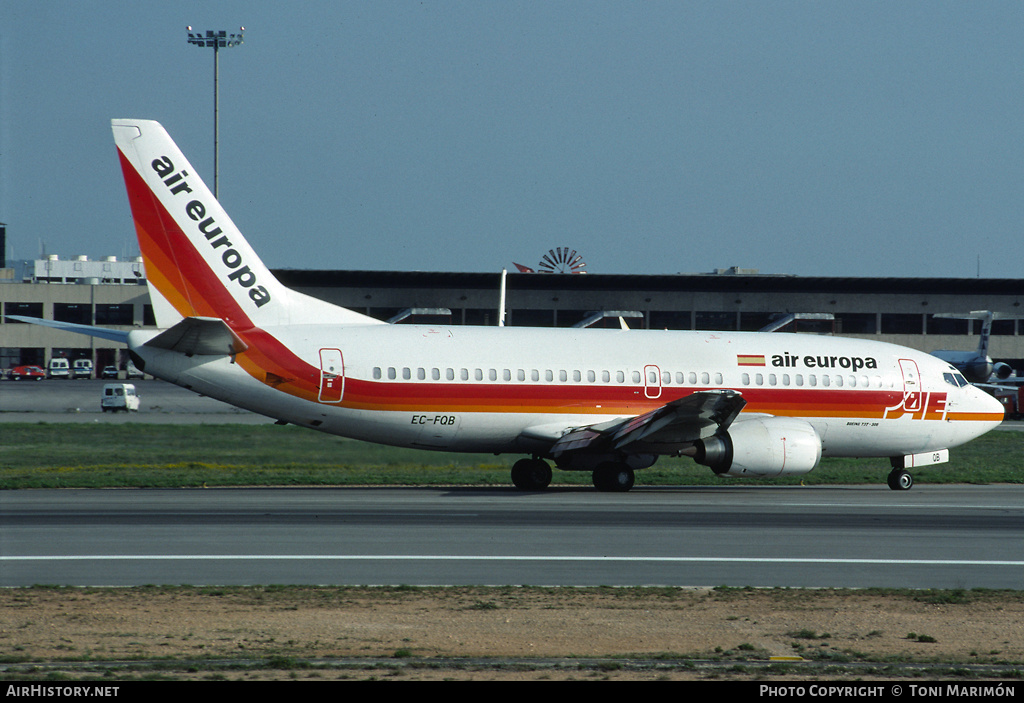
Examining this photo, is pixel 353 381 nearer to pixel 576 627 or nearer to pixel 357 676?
pixel 576 627

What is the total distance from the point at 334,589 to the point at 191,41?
54605 millimetres

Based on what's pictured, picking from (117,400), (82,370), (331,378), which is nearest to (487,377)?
(331,378)

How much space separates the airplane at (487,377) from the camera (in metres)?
25.6

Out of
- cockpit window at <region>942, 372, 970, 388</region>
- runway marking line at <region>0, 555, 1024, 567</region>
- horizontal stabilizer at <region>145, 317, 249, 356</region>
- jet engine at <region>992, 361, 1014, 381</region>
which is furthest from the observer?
jet engine at <region>992, 361, 1014, 381</region>

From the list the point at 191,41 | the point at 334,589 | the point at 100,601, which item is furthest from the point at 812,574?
the point at 191,41

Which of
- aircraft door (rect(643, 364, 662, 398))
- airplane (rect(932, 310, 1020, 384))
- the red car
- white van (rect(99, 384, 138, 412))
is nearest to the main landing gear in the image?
aircraft door (rect(643, 364, 662, 398))

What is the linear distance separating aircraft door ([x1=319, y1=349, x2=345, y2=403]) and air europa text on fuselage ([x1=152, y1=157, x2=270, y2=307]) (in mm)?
2257

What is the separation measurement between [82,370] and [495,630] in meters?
105

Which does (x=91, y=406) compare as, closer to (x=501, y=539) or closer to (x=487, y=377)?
(x=487, y=377)

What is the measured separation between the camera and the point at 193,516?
21.0 meters

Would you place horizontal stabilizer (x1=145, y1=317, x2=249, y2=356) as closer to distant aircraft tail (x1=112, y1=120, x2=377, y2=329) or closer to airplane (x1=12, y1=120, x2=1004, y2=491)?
airplane (x1=12, y1=120, x2=1004, y2=491)

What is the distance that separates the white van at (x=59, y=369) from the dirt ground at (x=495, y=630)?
333 feet

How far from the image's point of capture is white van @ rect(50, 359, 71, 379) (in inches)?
4208

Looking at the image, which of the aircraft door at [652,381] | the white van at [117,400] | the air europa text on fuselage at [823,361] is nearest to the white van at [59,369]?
the white van at [117,400]
